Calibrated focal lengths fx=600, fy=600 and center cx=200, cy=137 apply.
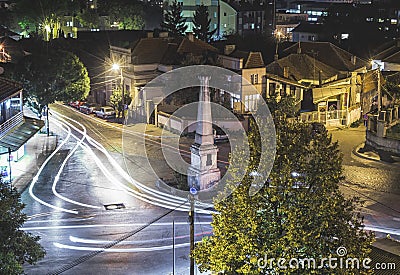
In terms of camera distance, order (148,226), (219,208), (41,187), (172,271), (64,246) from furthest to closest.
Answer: (41,187) → (148,226) → (64,246) → (172,271) → (219,208)

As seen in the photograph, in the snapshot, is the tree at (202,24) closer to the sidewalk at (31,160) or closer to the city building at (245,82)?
the city building at (245,82)

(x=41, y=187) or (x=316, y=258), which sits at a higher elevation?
(x=316, y=258)

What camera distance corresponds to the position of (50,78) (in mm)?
45656

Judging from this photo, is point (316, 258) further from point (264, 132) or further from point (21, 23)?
point (21, 23)

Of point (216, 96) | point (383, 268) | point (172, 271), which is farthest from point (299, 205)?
point (216, 96)

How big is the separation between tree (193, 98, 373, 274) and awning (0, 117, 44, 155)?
21009 millimetres

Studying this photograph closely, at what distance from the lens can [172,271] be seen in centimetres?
2148

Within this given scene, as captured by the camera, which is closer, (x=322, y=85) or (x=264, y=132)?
(x=264, y=132)

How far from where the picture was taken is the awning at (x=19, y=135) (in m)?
33.3

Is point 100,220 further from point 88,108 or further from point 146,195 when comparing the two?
point 88,108

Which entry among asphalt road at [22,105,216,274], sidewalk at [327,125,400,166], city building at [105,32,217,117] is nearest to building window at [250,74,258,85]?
city building at [105,32,217,117]

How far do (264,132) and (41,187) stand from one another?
756 inches

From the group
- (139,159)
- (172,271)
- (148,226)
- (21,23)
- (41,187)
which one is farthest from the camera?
(21,23)

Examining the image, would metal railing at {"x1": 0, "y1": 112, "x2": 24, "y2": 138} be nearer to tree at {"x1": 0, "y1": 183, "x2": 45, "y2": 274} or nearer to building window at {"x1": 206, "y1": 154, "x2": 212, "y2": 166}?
building window at {"x1": 206, "y1": 154, "x2": 212, "y2": 166}
